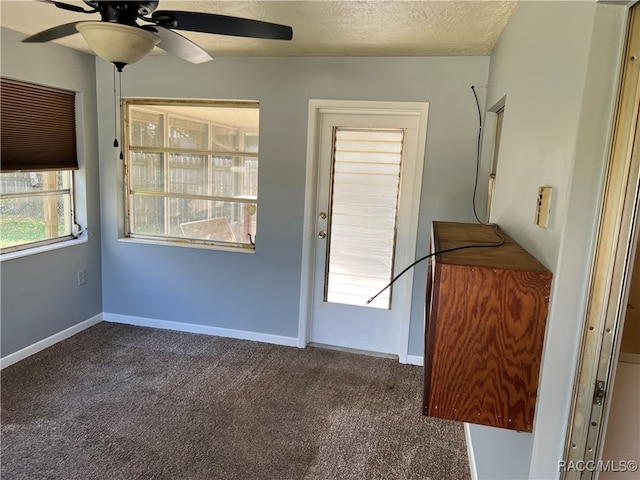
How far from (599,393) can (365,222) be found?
2.34m

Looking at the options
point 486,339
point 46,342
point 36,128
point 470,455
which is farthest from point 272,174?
point 486,339

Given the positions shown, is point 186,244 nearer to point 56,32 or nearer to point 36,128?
point 36,128

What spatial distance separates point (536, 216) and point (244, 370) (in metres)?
→ 2.40

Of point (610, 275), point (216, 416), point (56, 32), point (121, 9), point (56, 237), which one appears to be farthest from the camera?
point (56, 237)

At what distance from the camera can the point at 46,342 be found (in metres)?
3.41

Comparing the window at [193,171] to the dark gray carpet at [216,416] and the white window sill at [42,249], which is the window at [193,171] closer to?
the white window sill at [42,249]

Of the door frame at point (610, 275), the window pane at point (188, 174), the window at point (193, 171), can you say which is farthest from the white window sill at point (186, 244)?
the door frame at point (610, 275)

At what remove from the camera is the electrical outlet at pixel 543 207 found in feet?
4.29

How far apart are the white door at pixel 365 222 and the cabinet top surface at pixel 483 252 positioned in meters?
1.40

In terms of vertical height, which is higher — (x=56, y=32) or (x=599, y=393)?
(x=56, y=32)

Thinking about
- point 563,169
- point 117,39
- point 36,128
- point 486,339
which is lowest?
point 486,339

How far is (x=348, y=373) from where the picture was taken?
3.21 meters

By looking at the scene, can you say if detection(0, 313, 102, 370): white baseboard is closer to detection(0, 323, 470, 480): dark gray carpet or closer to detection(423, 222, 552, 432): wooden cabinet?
detection(0, 323, 470, 480): dark gray carpet

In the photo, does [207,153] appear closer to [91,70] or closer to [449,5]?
[91,70]
